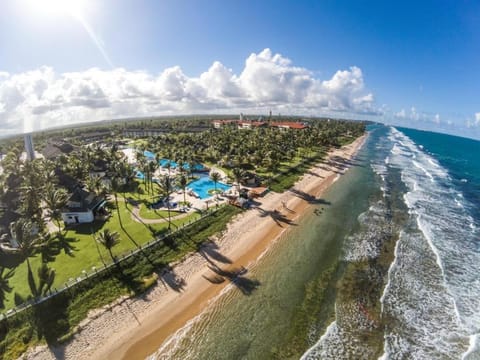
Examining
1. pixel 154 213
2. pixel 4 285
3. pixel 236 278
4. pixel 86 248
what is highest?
pixel 236 278

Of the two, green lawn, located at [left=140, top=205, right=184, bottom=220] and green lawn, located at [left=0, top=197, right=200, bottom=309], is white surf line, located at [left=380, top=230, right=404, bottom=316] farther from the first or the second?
green lawn, located at [left=140, top=205, right=184, bottom=220]

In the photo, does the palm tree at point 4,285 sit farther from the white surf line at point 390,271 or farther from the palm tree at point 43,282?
the white surf line at point 390,271

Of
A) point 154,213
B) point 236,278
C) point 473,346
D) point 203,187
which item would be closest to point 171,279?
point 236,278

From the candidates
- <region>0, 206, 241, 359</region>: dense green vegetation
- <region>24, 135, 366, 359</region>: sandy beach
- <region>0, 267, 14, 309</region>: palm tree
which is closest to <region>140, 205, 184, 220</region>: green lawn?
<region>0, 206, 241, 359</region>: dense green vegetation

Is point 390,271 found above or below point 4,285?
above

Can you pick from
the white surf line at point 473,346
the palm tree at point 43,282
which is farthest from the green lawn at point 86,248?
the white surf line at point 473,346

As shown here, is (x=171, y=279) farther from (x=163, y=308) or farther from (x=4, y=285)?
(x=4, y=285)

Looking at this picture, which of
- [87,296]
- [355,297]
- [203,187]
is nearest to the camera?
[87,296]
